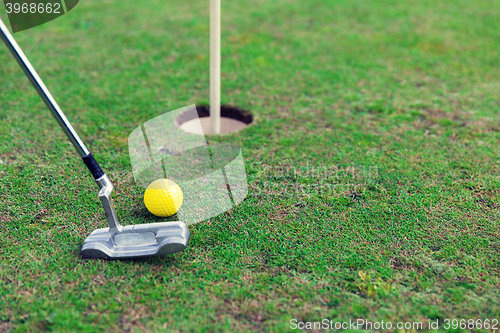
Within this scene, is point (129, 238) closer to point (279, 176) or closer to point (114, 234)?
point (114, 234)

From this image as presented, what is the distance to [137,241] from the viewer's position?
7.07 feet

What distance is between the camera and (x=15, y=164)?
284 cm

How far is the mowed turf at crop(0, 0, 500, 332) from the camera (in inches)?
75.8

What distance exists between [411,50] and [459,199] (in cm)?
263

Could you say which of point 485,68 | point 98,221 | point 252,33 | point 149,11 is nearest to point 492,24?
point 485,68

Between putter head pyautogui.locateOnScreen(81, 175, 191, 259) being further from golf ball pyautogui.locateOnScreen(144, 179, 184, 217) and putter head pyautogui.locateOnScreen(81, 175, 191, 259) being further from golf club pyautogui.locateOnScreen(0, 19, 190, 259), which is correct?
golf ball pyautogui.locateOnScreen(144, 179, 184, 217)

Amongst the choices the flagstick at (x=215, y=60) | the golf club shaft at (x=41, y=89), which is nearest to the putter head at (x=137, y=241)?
the golf club shaft at (x=41, y=89)

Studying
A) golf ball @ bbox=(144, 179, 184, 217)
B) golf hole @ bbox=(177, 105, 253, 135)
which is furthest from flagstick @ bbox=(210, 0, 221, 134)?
golf ball @ bbox=(144, 179, 184, 217)

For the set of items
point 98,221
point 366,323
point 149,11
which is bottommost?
point 366,323

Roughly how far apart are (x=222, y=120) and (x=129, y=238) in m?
1.71

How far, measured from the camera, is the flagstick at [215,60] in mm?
2802

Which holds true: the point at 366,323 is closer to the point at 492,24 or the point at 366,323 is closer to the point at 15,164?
the point at 15,164

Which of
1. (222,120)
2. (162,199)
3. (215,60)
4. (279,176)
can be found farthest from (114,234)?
(222,120)

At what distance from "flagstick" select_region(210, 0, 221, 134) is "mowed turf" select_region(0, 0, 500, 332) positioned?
7.9 inches
